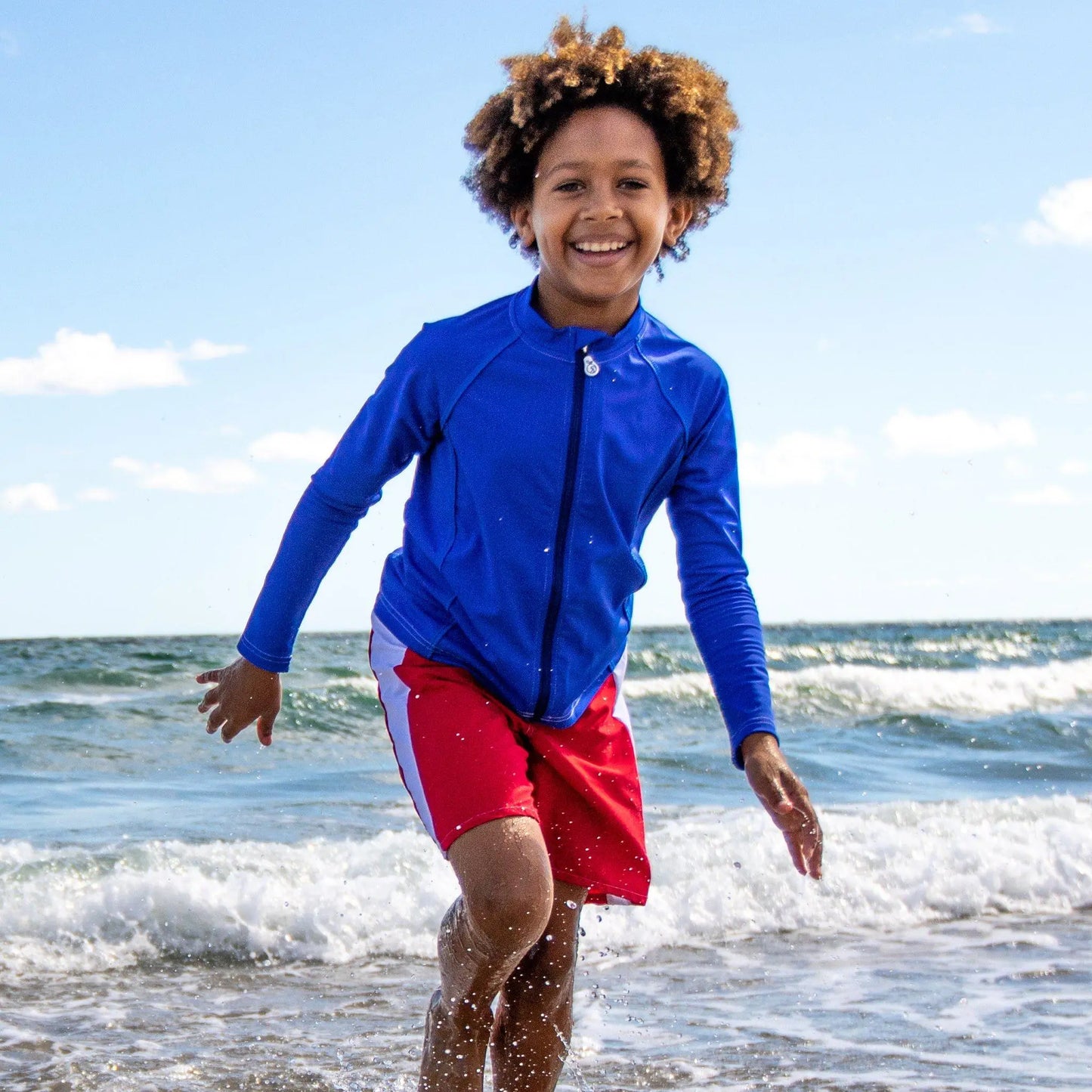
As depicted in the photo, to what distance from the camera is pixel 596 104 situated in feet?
8.71

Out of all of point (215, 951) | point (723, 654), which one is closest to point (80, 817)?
point (215, 951)

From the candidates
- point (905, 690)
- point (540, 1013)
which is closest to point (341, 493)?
point (540, 1013)

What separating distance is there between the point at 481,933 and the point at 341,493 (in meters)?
0.84

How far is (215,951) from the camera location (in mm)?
5113

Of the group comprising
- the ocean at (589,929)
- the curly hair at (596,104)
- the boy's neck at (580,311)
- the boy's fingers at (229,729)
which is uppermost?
the curly hair at (596,104)

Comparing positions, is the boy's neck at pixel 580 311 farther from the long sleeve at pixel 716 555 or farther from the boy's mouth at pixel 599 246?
the long sleeve at pixel 716 555

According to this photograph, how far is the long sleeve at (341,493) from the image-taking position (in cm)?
251

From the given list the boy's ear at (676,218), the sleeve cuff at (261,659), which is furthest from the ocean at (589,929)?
the boy's ear at (676,218)

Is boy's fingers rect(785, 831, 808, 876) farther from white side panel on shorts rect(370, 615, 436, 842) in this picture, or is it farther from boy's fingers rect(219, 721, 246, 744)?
boy's fingers rect(219, 721, 246, 744)

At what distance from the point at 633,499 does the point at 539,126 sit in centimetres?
78

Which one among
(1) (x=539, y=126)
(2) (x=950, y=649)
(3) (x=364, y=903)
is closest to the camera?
(1) (x=539, y=126)

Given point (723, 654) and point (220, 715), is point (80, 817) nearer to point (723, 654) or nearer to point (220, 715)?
point (220, 715)

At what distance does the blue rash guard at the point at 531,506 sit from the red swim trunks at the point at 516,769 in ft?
0.14

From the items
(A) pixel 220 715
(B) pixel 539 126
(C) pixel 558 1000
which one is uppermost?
(B) pixel 539 126
